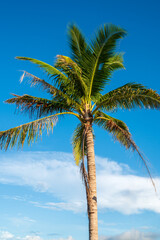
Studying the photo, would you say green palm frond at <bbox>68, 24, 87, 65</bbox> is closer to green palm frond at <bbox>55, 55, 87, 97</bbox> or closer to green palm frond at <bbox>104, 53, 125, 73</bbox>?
green palm frond at <bbox>55, 55, 87, 97</bbox>

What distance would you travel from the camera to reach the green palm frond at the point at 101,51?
12516 millimetres

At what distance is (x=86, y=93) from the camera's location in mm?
13117

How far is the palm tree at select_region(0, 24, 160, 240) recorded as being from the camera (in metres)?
12.4

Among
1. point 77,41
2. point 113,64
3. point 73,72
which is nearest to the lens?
point 73,72

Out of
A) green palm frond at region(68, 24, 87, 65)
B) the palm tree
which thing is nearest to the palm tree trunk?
the palm tree

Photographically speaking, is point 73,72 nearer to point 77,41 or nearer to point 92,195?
point 77,41

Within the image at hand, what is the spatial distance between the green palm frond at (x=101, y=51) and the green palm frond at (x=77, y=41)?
1.86ft

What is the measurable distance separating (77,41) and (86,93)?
2470 mm

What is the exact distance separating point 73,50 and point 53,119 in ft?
11.2

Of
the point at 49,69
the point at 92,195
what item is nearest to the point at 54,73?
the point at 49,69

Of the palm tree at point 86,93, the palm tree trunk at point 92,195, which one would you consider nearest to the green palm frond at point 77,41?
the palm tree at point 86,93

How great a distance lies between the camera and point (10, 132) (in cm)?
1242

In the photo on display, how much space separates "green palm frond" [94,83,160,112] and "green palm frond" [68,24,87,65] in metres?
2.20

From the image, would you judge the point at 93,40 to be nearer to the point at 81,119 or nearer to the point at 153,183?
the point at 81,119
